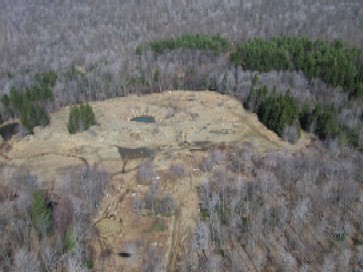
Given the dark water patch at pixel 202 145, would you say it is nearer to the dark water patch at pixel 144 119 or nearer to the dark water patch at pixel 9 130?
the dark water patch at pixel 144 119

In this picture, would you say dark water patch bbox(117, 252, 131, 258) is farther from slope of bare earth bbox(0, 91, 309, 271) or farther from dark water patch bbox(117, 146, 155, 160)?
dark water patch bbox(117, 146, 155, 160)

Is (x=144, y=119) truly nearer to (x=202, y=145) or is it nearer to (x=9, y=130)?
(x=202, y=145)

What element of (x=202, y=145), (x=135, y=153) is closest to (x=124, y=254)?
(x=135, y=153)

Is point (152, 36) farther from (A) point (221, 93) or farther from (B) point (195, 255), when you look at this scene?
(B) point (195, 255)

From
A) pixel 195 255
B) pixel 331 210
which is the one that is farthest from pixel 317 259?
pixel 195 255

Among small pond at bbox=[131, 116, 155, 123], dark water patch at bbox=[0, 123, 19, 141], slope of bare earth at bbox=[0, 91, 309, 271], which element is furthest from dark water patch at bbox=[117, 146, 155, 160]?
dark water patch at bbox=[0, 123, 19, 141]

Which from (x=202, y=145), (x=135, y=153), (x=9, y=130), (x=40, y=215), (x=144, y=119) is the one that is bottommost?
(x=9, y=130)
